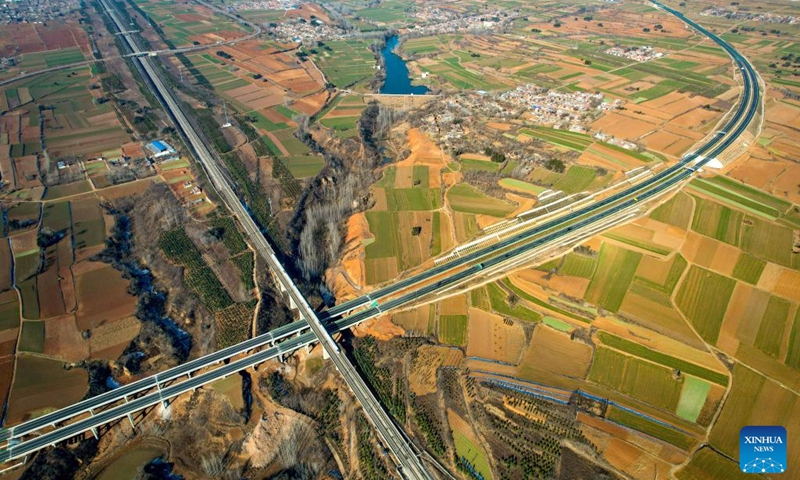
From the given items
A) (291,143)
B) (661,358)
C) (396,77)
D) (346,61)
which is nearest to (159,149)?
(291,143)

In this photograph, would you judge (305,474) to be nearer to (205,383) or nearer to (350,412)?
(350,412)

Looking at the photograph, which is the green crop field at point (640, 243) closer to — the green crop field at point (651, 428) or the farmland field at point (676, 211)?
the farmland field at point (676, 211)

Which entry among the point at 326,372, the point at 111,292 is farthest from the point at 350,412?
→ the point at 111,292

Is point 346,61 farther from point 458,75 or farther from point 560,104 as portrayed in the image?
point 560,104

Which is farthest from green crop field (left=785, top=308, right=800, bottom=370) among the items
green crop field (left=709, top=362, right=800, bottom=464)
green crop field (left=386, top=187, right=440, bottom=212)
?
green crop field (left=386, top=187, right=440, bottom=212)

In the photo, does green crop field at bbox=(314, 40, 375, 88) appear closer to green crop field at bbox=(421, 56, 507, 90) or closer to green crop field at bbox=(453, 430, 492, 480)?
green crop field at bbox=(421, 56, 507, 90)

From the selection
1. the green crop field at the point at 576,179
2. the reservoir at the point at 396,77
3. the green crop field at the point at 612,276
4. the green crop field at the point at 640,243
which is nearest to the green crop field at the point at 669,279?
the green crop field at the point at 612,276
